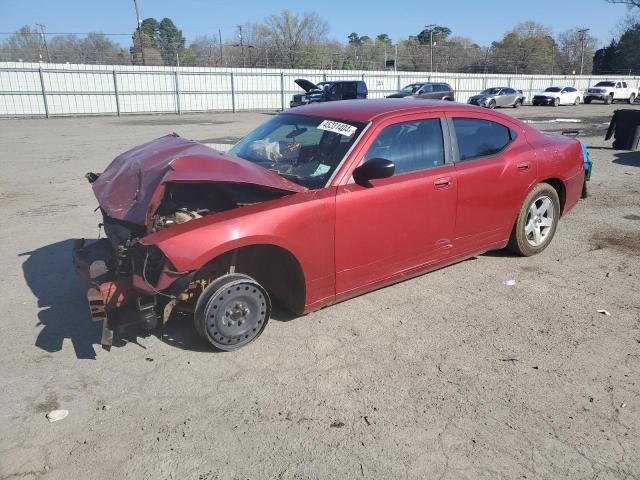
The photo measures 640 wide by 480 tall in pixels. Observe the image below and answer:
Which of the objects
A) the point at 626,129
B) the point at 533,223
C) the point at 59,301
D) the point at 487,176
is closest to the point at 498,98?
the point at 626,129

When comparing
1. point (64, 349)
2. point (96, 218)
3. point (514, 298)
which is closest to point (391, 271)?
point (514, 298)

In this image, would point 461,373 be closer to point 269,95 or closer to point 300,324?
point 300,324

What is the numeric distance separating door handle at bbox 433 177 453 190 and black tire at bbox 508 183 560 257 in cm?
118

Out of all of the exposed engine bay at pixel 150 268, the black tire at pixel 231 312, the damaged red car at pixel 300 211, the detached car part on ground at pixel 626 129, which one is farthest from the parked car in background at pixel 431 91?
the black tire at pixel 231 312

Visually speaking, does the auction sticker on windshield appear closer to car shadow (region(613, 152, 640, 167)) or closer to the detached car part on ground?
car shadow (region(613, 152, 640, 167))

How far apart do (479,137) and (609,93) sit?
4295cm

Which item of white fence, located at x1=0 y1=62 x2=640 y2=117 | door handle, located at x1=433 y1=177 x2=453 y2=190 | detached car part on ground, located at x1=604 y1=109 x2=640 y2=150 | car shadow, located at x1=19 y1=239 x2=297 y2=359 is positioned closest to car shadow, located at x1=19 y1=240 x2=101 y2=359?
car shadow, located at x1=19 y1=239 x2=297 y2=359

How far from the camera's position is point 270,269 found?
3754 mm

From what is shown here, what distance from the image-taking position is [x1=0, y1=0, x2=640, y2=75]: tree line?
3572 cm

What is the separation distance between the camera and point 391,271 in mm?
4012

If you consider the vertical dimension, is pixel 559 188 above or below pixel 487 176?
below

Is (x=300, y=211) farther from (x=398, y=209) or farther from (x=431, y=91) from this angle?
(x=431, y=91)

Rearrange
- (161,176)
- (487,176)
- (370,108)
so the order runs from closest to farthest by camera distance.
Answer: (161,176) < (370,108) < (487,176)

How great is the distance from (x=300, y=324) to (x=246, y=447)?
1.39 m
